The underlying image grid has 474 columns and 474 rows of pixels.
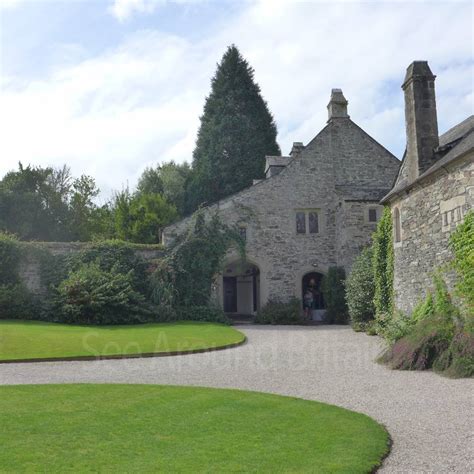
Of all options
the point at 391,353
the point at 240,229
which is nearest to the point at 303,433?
the point at 391,353

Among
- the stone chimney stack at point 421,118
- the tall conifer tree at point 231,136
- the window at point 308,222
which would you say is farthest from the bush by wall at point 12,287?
the tall conifer tree at point 231,136

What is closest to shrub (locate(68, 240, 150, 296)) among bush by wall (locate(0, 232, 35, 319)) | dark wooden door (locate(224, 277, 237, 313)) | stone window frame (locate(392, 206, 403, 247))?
bush by wall (locate(0, 232, 35, 319))

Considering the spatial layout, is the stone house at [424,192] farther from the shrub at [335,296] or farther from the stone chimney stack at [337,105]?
the stone chimney stack at [337,105]

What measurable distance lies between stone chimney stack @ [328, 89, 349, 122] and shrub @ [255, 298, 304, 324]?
8978mm

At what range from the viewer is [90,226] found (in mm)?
39969

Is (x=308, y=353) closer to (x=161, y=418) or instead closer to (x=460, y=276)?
(x=460, y=276)

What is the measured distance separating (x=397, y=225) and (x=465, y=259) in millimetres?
5069

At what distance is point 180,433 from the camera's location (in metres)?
6.66

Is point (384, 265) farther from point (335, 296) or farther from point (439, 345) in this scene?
point (439, 345)

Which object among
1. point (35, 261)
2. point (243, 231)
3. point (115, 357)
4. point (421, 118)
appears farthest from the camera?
point (243, 231)

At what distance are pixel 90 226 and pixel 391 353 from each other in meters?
31.0

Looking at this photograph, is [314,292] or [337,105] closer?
[314,292]

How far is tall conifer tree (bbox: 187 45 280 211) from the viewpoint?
43.1m

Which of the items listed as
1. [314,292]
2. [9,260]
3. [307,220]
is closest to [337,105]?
[307,220]
